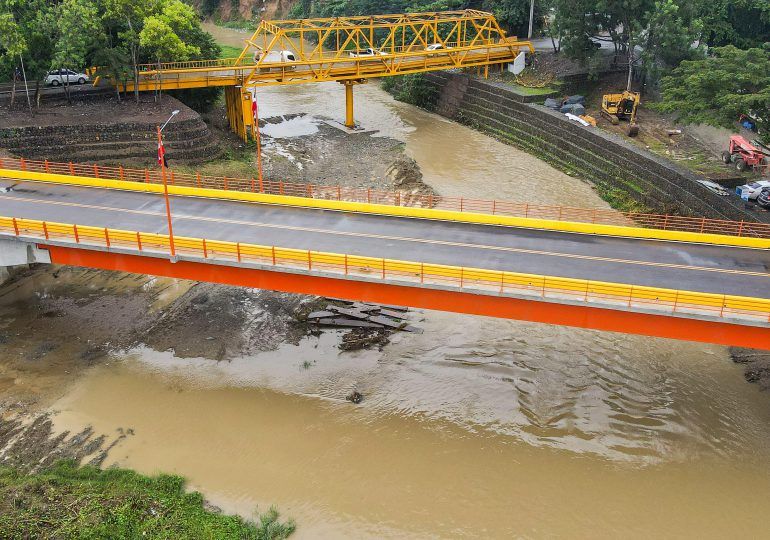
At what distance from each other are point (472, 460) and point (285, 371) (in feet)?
29.9

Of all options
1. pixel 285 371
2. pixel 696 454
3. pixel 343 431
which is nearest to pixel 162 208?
pixel 285 371

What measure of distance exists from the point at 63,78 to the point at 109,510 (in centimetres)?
4334

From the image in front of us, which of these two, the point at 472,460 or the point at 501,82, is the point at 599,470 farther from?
the point at 501,82

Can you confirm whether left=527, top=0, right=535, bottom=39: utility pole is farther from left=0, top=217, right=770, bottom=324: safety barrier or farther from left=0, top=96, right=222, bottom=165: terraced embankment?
left=0, top=217, right=770, bottom=324: safety barrier

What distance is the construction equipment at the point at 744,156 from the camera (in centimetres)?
4172

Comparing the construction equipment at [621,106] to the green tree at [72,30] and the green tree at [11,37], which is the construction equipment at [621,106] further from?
the green tree at [11,37]

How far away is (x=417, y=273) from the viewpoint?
24.3 metres

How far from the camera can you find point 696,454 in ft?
79.5

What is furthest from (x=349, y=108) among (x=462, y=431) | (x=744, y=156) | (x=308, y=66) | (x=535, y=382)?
(x=462, y=431)

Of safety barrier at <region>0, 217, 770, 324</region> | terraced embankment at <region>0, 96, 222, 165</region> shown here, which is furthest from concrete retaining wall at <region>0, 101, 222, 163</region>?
safety barrier at <region>0, 217, 770, 324</region>

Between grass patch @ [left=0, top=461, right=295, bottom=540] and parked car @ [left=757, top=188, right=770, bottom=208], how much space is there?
30.4 m

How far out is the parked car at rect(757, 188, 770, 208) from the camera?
119ft

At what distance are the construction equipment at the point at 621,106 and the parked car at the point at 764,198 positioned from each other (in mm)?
15352

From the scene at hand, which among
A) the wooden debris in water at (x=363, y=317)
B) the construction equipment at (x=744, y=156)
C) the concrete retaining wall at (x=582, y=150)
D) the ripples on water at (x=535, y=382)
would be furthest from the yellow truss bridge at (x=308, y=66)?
the ripples on water at (x=535, y=382)
